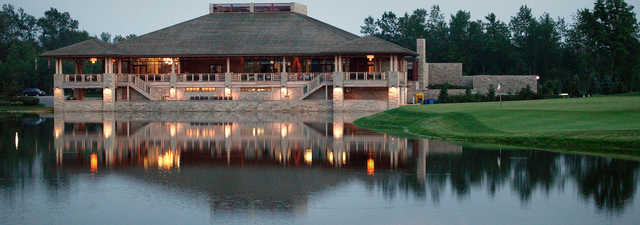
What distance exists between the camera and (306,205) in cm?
1539

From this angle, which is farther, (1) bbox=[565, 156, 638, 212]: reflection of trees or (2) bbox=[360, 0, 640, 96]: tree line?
(2) bbox=[360, 0, 640, 96]: tree line

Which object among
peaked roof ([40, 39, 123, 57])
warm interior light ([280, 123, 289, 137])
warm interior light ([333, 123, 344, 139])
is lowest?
warm interior light ([333, 123, 344, 139])

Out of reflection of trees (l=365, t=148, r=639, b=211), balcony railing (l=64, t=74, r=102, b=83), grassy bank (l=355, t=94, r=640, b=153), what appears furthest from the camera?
balcony railing (l=64, t=74, r=102, b=83)

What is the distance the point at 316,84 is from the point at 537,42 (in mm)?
52661

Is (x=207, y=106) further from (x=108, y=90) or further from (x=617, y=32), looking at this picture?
(x=617, y=32)

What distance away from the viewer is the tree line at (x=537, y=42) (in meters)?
92.3

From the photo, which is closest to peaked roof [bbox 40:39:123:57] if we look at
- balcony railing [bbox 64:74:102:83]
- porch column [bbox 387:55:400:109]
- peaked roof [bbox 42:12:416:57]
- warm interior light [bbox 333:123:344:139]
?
peaked roof [bbox 42:12:416:57]

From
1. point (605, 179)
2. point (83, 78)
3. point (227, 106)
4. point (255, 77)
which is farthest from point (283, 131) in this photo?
point (83, 78)

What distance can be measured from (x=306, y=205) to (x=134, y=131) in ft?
79.7

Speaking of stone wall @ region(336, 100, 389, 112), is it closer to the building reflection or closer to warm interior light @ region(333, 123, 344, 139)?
warm interior light @ region(333, 123, 344, 139)

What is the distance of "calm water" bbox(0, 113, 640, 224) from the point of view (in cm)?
1446

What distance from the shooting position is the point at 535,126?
31.7 metres

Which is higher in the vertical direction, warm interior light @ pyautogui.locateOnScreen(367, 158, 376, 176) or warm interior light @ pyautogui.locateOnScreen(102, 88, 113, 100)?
warm interior light @ pyautogui.locateOnScreen(102, 88, 113, 100)

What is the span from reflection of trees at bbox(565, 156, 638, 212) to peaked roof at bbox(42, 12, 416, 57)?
4451cm
